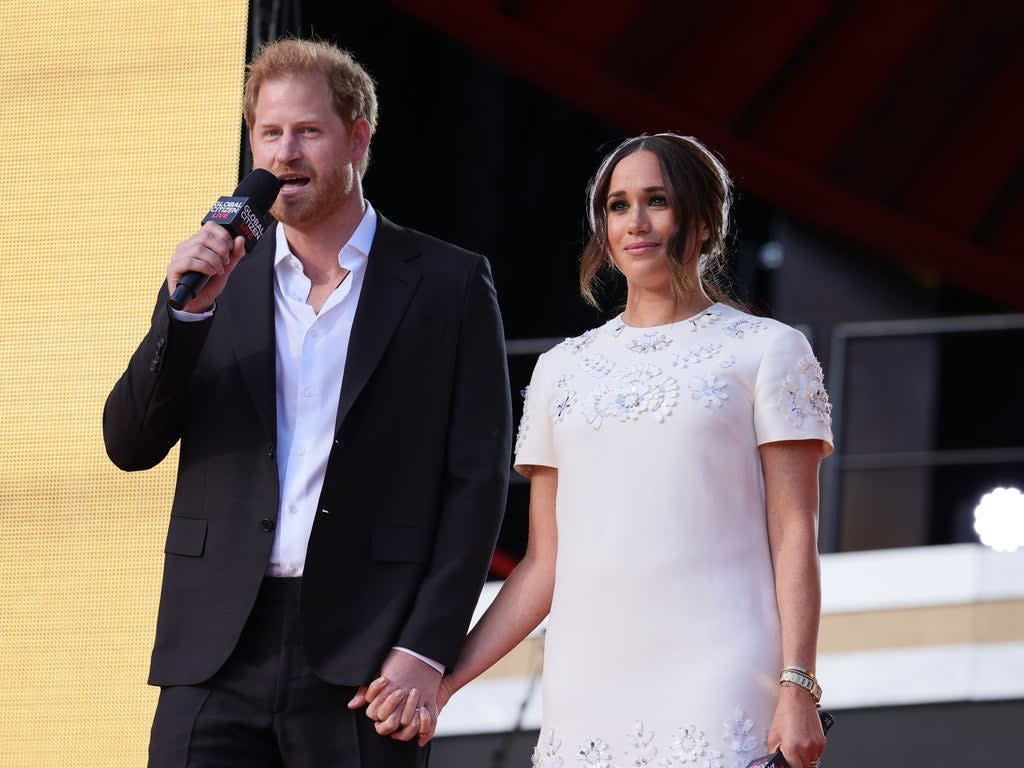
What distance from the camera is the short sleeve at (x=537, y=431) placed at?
2.18m

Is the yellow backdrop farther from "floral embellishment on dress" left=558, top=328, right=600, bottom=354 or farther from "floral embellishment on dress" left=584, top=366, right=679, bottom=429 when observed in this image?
"floral embellishment on dress" left=584, top=366, right=679, bottom=429

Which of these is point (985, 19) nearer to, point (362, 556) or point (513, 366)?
point (513, 366)

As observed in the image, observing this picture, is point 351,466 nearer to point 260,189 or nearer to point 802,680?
point 260,189

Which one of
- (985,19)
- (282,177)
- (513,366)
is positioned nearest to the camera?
(282,177)

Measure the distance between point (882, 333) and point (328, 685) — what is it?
3576 mm

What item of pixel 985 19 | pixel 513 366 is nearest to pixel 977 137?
pixel 985 19

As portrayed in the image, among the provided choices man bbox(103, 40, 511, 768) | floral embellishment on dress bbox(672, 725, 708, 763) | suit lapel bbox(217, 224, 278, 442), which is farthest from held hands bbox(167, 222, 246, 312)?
floral embellishment on dress bbox(672, 725, 708, 763)

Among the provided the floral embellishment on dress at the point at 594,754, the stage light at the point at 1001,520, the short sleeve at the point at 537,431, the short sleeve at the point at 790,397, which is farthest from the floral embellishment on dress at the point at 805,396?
the stage light at the point at 1001,520

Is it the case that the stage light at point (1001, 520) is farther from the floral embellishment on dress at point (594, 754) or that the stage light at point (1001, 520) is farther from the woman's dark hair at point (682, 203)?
the floral embellishment on dress at point (594, 754)

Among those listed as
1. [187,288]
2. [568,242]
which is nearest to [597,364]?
[187,288]

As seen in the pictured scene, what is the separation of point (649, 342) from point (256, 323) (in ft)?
1.85

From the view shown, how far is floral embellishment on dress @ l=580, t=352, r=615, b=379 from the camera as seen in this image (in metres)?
2.14

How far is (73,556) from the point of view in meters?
2.50

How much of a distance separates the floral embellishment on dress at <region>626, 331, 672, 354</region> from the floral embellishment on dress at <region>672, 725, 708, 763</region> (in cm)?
53
